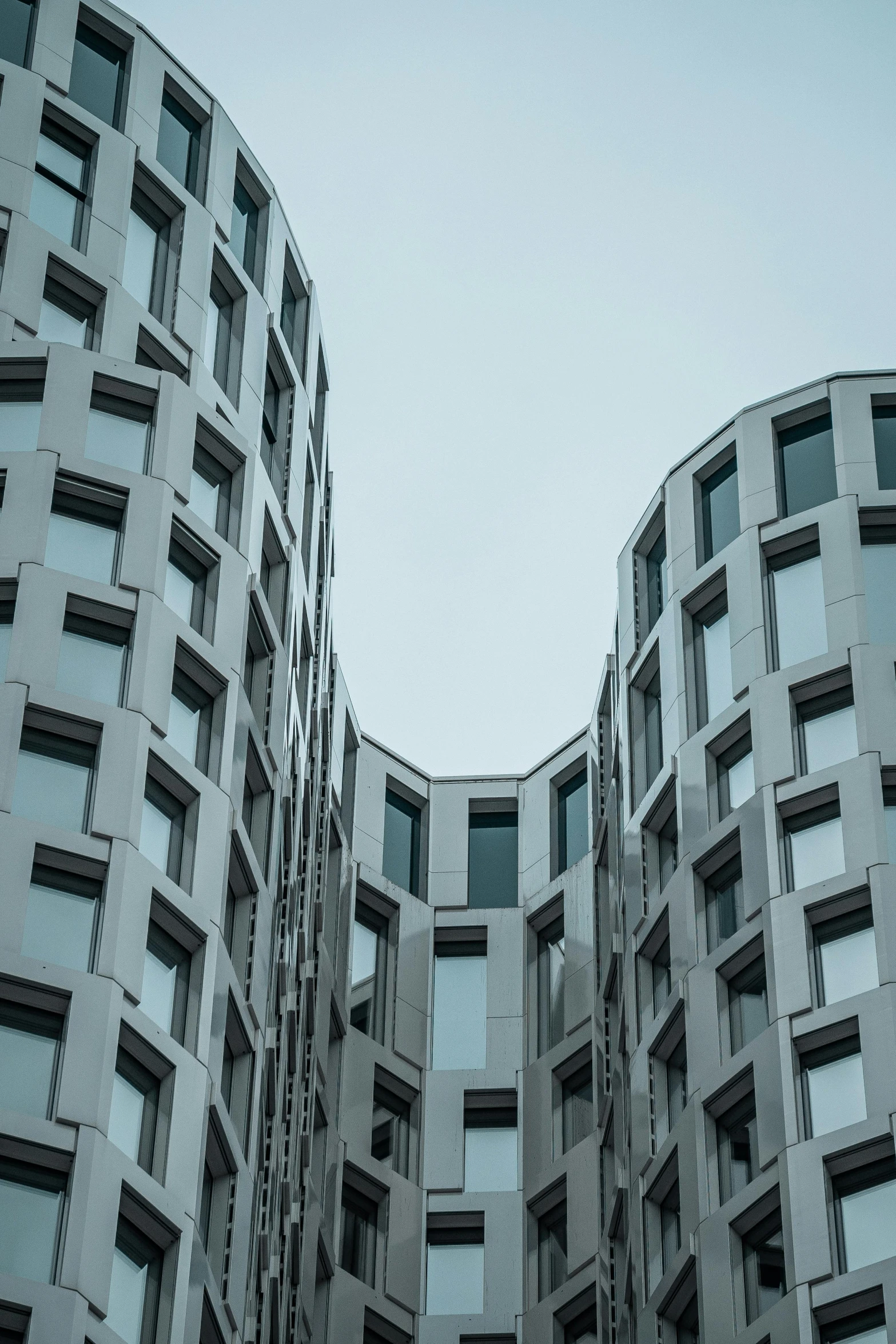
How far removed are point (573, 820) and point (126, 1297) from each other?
36.6 m

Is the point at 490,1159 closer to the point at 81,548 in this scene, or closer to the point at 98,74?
the point at 81,548

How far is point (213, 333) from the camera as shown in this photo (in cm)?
5988

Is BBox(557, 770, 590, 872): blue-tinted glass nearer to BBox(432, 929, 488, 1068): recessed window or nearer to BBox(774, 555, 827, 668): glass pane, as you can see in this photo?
BBox(432, 929, 488, 1068): recessed window

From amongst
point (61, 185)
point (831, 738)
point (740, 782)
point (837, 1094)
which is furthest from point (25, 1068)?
point (61, 185)

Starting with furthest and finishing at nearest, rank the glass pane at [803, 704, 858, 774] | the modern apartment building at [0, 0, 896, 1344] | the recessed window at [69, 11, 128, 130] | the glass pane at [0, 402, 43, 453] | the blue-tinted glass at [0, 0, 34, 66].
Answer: the recessed window at [69, 11, 128, 130]
the blue-tinted glass at [0, 0, 34, 66]
the glass pane at [803, 704, 858, 774]
the glass pane at [0, 402, 43, 453]
the modern apartment building at [0, 0, 896, 1344]

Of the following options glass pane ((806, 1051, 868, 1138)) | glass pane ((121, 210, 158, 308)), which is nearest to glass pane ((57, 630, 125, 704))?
glass pane ((121, 210, 158, 308))

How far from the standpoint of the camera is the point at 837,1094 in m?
49.8

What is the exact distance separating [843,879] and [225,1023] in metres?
14.2

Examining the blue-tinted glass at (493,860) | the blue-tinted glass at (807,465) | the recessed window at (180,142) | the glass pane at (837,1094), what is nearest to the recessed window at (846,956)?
the glass pane at (837,1094)

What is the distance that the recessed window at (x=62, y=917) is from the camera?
44469 mm

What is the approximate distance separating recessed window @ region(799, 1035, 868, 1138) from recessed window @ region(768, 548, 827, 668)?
10.7 m

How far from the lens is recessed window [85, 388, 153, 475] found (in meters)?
52.8

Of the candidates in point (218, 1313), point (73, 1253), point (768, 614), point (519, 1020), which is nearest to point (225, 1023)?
point (218, 1313)

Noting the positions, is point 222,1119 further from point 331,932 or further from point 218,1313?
point 331,932
